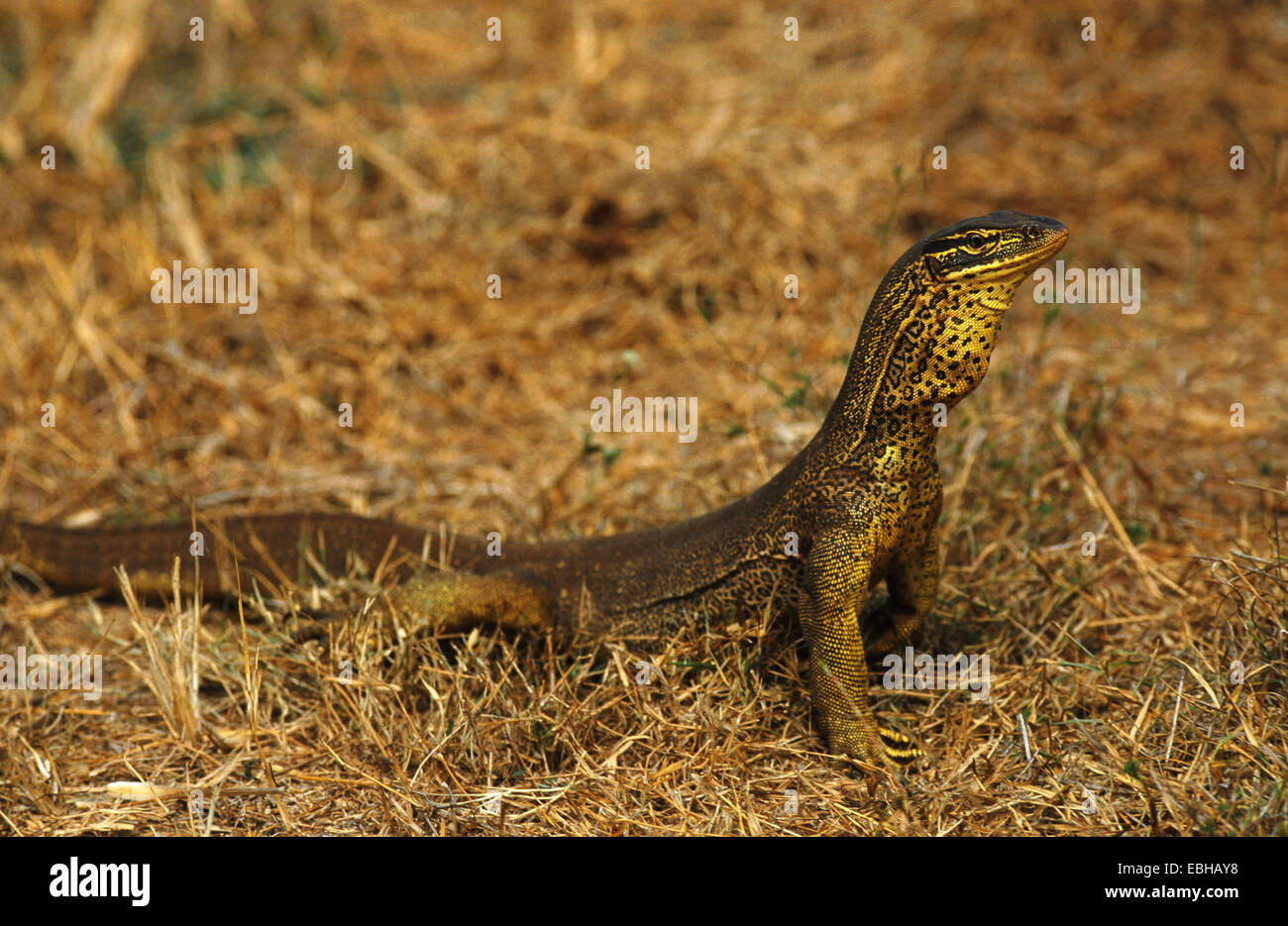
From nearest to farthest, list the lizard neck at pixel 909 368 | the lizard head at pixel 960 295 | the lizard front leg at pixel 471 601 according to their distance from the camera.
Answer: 1. the lizard head at pixel 960 295
2. the lizard neck at pixel 909 368
3. the lizard front leg at pixel 471 601

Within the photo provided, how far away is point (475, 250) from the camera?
25.4ft

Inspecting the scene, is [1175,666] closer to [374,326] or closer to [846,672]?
[846,672]

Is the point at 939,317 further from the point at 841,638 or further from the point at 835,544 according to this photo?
the point at 841,638

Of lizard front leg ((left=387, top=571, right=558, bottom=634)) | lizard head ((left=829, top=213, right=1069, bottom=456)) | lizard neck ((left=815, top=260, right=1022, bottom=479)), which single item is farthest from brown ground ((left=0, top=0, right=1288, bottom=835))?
lizard head ((left=829, top=213, right=1069, bottom=456))

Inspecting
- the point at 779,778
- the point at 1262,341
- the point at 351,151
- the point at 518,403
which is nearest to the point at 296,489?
the point at 518,403

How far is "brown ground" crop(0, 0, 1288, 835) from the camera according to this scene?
3.71 metres

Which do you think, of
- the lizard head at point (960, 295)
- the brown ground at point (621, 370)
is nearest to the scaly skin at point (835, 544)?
the lizard head at point (960, 295)

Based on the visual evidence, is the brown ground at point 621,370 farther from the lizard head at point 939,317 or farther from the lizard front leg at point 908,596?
the lizard head at point 939,317

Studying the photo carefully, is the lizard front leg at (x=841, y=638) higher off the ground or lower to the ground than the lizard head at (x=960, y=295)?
lower

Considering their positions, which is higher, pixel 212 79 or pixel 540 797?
Answer: pixel 212 79

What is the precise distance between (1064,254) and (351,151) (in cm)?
501

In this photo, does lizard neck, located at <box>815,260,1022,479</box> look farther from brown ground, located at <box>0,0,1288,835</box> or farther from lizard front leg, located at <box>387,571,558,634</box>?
lizard front leg, located at <box>387,571,558,634</box>

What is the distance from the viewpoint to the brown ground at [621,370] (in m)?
3.71

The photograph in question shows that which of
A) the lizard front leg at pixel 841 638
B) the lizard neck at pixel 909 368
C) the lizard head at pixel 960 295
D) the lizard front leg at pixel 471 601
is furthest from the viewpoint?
the lizard front leg at pixel 471 601
